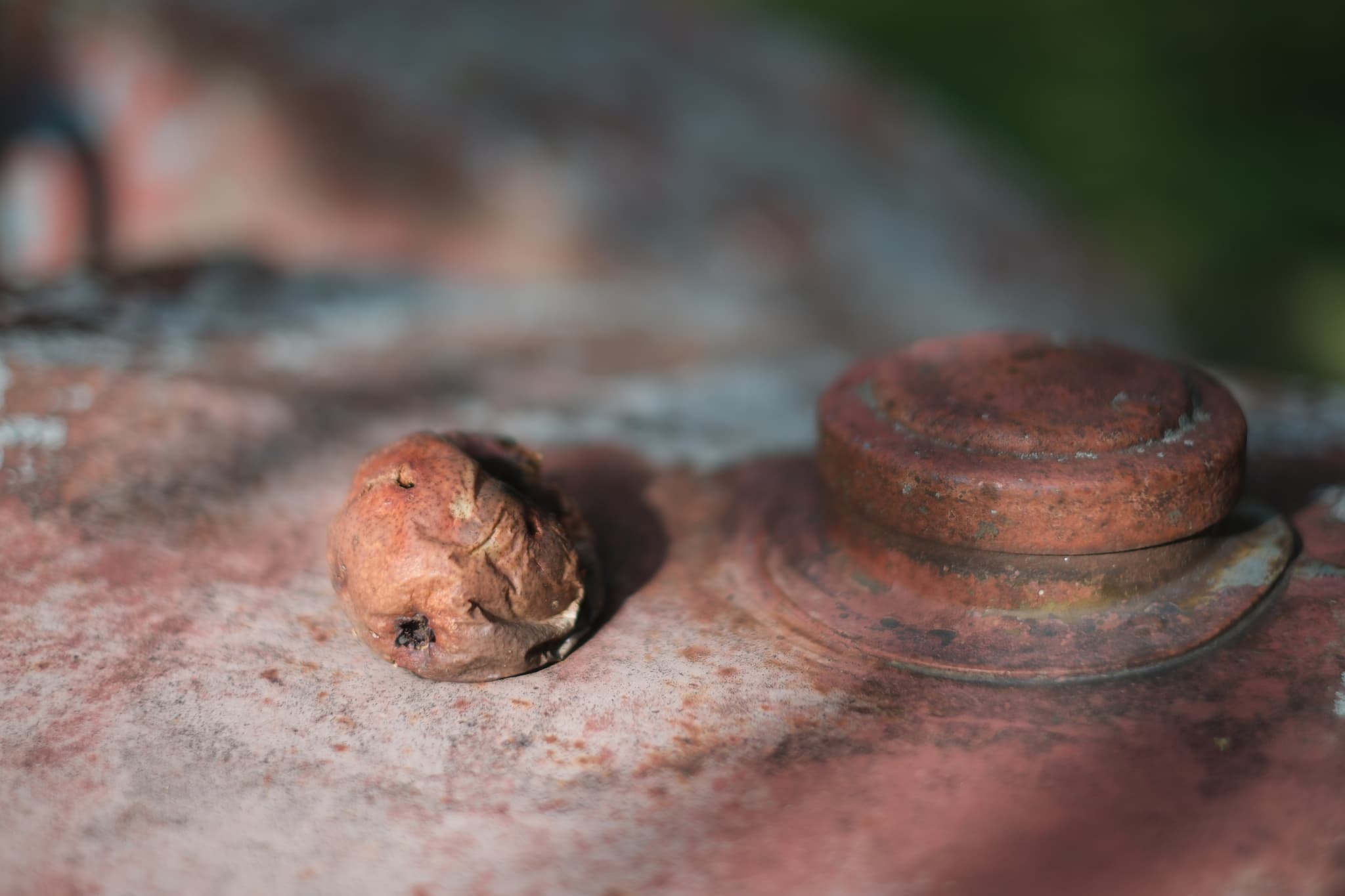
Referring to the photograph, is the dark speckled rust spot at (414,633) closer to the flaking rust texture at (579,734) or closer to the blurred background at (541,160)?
the flaking rust texture at (579,734)

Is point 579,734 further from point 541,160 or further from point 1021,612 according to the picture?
point 541,160

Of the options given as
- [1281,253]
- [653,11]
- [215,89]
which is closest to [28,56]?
[215,89]

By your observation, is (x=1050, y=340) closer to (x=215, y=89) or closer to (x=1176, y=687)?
(x=1176, y=687)

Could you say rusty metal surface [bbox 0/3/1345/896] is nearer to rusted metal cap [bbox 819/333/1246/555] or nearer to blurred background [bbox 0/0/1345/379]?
rusted metal cap [bbox 819/333/1246/555]

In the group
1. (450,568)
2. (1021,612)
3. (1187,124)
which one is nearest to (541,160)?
(450,568)

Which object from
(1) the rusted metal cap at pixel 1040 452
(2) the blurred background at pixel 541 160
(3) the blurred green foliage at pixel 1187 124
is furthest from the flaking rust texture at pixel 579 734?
(3) the blurred green foliage at pixel 1187 124
